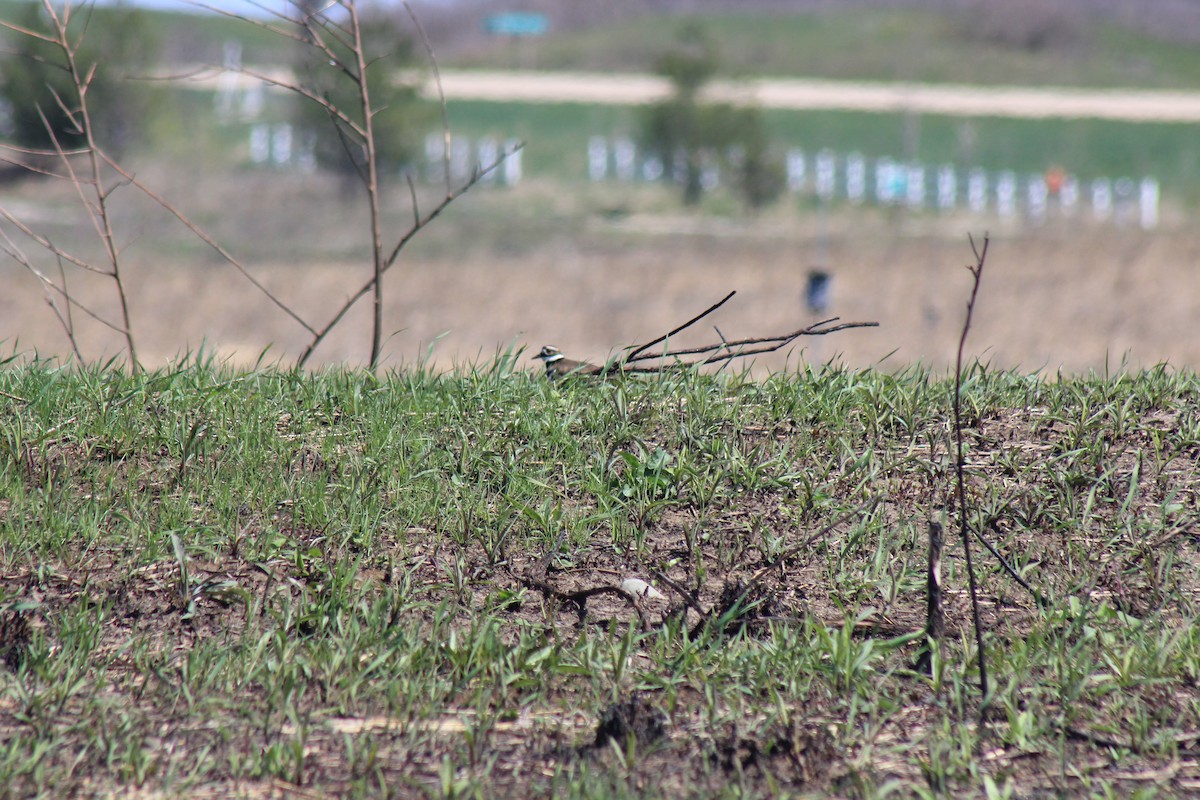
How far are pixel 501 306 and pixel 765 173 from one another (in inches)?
686

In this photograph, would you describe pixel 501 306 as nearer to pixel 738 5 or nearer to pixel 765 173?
pixel 765 173

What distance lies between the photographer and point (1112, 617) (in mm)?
2650

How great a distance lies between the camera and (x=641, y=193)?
3781cm

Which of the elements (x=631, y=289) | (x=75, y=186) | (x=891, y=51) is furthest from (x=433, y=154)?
(x=75, y=186)

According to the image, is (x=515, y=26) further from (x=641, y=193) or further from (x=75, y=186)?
(x=75, y=186)

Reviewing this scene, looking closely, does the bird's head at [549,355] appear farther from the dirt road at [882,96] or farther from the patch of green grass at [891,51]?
the patch of green grass at [891,51]

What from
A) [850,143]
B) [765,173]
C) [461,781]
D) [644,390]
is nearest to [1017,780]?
[461,781]

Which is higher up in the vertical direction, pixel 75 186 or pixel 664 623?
pixel 75 186

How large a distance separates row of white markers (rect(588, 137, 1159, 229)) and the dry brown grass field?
6133 mm

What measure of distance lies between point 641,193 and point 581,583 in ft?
118

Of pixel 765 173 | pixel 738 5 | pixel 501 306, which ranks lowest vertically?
pixel 501 306

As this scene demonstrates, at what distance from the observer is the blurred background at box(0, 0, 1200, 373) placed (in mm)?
16250

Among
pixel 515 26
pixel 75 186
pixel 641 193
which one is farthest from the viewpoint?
pixel 515 26

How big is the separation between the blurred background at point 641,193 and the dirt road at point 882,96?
36 centimetres
